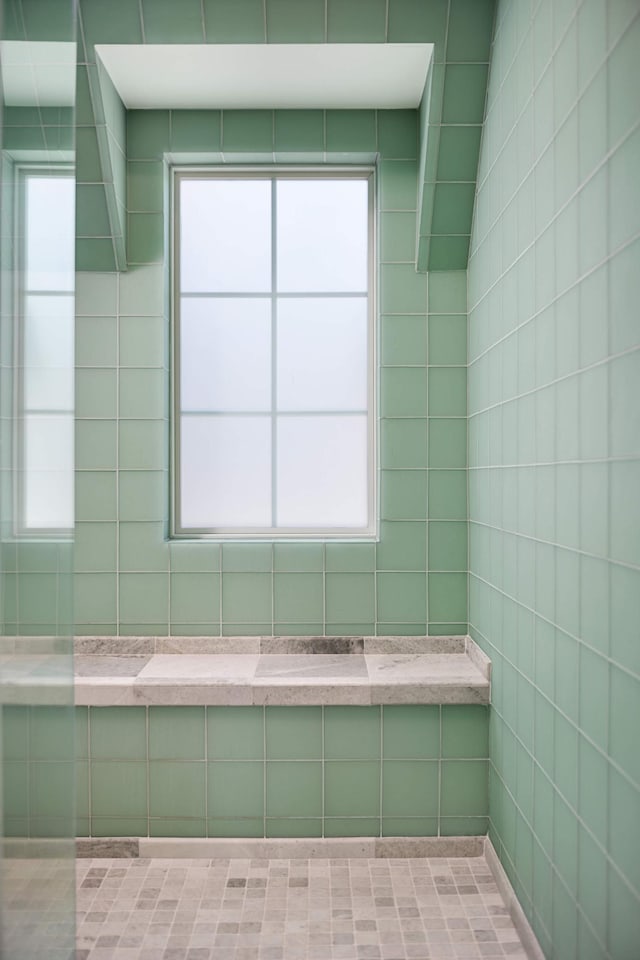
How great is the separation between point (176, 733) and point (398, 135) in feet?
7.11

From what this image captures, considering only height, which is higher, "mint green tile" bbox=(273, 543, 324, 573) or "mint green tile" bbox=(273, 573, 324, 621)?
"mint green tile" bbox=(273, 543, 324, 573)

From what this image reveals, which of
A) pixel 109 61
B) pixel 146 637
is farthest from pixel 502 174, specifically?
pixel 146 637

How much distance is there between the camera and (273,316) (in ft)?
9.48

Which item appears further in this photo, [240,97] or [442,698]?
[240,97]

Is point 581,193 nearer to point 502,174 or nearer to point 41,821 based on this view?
point 502,174

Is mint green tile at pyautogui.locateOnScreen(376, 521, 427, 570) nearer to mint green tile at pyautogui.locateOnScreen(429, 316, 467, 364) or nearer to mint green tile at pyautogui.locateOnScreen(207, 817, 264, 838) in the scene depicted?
mint green tile at pyautogui.locateOnScreen(429, 316, 467, 364)

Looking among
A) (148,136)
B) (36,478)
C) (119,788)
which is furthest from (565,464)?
(148,136)

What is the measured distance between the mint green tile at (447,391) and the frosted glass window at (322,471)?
28 centimetres

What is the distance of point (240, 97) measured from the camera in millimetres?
2658

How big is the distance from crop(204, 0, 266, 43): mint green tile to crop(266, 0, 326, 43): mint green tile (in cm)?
3

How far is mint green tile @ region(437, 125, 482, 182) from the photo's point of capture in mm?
2432

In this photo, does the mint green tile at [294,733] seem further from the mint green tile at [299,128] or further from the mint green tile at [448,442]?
the mint green tile at [299,128]

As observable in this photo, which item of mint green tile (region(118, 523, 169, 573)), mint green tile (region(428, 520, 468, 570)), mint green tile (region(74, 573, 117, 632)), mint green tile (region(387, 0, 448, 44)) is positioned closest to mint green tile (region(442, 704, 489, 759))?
mint green tile (region(428, 520, 468, 570))

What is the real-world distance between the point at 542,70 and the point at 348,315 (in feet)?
4.00
